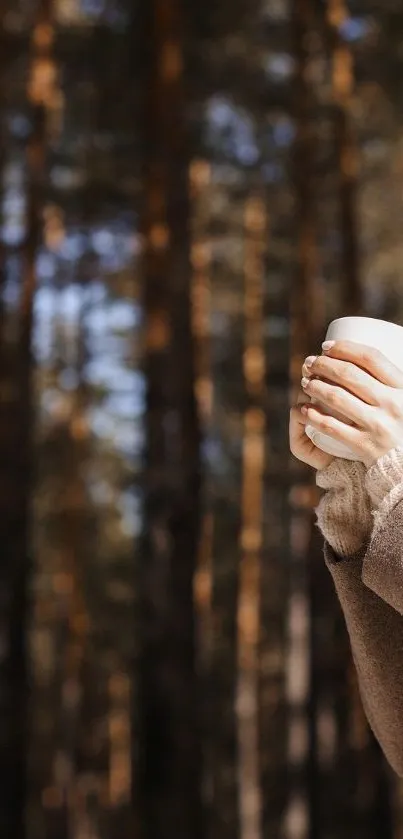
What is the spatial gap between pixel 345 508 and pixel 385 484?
0.18ft

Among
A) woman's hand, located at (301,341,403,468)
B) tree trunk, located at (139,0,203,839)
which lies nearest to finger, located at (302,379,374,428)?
woman's hand, located at (301,341,403,468)

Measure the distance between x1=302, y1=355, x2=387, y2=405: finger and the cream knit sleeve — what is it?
53mm

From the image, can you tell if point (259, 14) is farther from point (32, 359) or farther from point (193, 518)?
point (193, 518)

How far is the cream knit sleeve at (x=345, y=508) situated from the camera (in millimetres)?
665

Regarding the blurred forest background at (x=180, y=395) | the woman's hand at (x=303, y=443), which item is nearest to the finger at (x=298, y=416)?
the woman's hand at (x=303, y=443)

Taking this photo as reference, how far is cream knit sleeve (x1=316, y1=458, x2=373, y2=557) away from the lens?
665mm

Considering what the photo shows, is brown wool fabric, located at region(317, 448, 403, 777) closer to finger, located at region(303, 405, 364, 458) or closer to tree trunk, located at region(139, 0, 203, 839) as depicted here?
finger, located at region(303, 405, 364, 458)

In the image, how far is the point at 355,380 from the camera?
2.14ft

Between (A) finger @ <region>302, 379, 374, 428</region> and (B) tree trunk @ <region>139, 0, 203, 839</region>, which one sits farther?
(B) tree trunk @ <region>139, 0, 203, 839</region>

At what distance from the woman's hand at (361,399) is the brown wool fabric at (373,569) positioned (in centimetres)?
2

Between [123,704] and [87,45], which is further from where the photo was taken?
[87,45]

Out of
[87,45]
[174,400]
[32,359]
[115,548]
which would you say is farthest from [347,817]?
[87,45]

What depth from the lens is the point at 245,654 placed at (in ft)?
4.64

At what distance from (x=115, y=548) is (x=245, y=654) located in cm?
26
